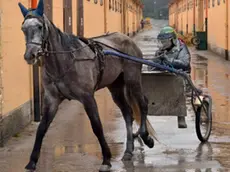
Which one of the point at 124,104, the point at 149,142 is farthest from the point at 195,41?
the point at 149,142

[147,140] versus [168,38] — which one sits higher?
[168,38]

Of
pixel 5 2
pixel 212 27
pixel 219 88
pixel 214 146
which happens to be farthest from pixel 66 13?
pixel 212 27

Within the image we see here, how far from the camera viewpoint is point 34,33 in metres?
6.34

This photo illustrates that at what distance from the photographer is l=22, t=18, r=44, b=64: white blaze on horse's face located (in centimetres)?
623

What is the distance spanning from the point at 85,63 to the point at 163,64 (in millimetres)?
2011

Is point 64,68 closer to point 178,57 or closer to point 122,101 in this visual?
point 122,101

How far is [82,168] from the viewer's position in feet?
24.5

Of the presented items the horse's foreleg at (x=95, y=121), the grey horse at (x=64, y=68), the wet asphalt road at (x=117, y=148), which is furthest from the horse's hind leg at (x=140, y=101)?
the horse's foreleg at (x=95, y=121)

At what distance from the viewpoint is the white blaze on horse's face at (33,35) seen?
623 centimetres

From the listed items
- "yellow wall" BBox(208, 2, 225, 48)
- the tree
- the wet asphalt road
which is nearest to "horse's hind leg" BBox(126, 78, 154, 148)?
the wet asphalt road

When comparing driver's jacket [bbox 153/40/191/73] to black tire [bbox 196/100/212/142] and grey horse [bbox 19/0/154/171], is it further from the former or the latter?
grey horse [bbox 19/0/154/171]

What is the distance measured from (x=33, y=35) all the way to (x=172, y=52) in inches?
121

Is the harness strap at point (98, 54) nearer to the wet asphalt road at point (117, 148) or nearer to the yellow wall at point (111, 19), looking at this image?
the wet asphalt road at point (117, 148)

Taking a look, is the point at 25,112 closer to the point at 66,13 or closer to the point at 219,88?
the point at 66,13
